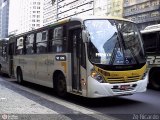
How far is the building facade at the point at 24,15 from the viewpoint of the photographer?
116 meters

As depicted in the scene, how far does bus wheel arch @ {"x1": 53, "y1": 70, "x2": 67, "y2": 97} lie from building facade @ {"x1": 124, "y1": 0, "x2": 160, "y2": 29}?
57.1 meters

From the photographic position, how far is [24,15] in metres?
118

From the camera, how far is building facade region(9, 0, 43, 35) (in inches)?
4552

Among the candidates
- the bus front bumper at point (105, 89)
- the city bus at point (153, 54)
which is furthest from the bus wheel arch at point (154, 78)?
the bus front bumper at point (105, 89)

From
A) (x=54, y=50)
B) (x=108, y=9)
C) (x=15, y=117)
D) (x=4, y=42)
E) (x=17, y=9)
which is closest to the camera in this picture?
(x=15, y=117)

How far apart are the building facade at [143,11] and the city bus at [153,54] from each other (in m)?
54.0

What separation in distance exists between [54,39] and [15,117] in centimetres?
509

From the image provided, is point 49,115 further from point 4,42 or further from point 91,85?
point 4,42

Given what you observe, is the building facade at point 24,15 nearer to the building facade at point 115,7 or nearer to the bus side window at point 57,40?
the building facade at point 115,7

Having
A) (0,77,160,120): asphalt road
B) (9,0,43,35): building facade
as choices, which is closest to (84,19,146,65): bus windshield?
(0,77,160,120): asphalt road

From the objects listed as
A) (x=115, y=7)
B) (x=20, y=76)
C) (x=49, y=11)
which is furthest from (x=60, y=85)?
(x=49, y=11)

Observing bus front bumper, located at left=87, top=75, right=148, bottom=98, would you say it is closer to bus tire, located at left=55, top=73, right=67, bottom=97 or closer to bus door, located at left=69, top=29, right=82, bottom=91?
bus door, located at left=69, top=29, right=82, bottom=91

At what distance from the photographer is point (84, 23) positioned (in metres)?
10.7

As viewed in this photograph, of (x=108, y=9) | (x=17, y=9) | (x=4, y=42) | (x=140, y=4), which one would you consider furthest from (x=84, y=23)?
(x=17, y=9)
